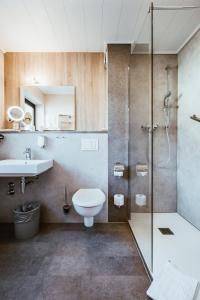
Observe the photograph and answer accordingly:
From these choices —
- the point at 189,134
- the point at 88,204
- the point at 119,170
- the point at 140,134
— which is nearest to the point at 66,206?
the point at 88,204

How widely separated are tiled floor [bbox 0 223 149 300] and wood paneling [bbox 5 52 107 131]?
58.4 inches

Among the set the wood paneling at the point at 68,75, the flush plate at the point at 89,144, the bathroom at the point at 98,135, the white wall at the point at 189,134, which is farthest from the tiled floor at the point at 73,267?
the wood paneling at the point at 68,75

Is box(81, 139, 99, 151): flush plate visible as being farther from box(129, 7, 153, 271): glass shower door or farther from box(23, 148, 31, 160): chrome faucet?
box(23, 148, 31, 160): chrome faucet

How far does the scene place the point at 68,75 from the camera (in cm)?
261

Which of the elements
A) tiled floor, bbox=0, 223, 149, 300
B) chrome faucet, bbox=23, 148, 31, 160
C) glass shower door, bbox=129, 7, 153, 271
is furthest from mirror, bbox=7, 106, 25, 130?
glass shower door, bbox=129, 7, 153, 271

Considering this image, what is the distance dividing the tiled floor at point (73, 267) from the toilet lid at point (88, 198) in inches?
17.0

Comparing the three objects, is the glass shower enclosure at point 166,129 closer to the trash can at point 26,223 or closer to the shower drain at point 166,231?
the shower drain at point 166,231

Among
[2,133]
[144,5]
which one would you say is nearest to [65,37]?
[144,5]

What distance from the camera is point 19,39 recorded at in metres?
2.30

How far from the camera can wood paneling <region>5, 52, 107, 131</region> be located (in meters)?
2.60

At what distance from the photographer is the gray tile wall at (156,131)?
2.28 metres

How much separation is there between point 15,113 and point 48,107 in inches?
17.7

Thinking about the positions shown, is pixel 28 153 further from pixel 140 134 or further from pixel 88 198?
pixel 140 134

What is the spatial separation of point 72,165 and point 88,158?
230 millimetres
